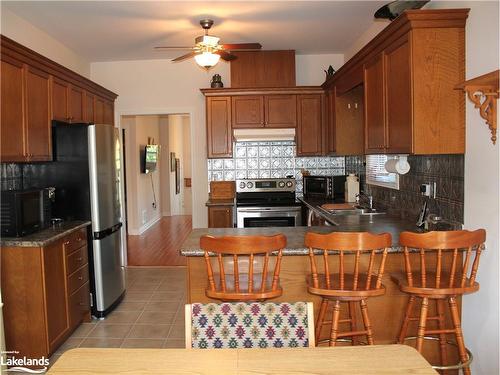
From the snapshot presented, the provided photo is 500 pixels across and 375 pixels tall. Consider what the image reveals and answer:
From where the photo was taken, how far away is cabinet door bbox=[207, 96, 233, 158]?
214 inches

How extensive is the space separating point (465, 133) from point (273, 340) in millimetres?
1928

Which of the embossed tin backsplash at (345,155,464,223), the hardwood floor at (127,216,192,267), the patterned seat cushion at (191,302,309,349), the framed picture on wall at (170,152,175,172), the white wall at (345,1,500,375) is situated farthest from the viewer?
the framed picture on wall at (170,152,175,172)

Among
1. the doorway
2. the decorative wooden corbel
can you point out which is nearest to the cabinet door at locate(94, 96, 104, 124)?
the doorway

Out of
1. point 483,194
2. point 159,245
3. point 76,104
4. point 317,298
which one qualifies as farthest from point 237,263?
point 159,245

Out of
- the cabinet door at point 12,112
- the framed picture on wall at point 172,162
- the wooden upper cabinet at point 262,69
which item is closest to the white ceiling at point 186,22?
the wooden upper cabinet at point 262,69

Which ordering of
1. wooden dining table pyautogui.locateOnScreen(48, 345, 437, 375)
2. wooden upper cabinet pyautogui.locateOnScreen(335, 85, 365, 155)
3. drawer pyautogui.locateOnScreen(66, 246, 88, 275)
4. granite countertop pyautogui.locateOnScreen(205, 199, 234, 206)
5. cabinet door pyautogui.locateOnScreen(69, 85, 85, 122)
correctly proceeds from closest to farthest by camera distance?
wooden dining table pyautogui.locateOnScreen(48, 345, 437, 375) → drawer pyautogui.locateOnScreen(66, 246, 88, 275) → cabinet door pyautogui.locateOnScreen(69, 85, 85, 122) → wooden upper cabinet pyautogui.locateOnScreen(335, 85, 365, 155) → granite countertop pyautogui.locateOnScreen(205, 199, 234, 206)

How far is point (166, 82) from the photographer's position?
18.9 feet

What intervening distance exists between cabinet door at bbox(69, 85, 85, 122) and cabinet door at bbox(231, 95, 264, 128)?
1.80 m

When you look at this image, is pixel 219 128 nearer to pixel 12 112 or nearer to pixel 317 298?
pixel 12 112

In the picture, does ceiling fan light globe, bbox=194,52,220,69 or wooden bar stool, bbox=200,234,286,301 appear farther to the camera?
ceiling fan light globe, bbox=194,52,220,69

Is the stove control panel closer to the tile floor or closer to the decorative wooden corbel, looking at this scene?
the tile floor

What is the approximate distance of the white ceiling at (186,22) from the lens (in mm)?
3759

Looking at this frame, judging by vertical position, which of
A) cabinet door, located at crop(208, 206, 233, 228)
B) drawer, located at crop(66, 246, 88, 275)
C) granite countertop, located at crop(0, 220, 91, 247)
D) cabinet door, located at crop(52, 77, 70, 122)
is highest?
cabinet door, located at crop(52, 77, 70, 122)

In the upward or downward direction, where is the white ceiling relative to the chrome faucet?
upward
